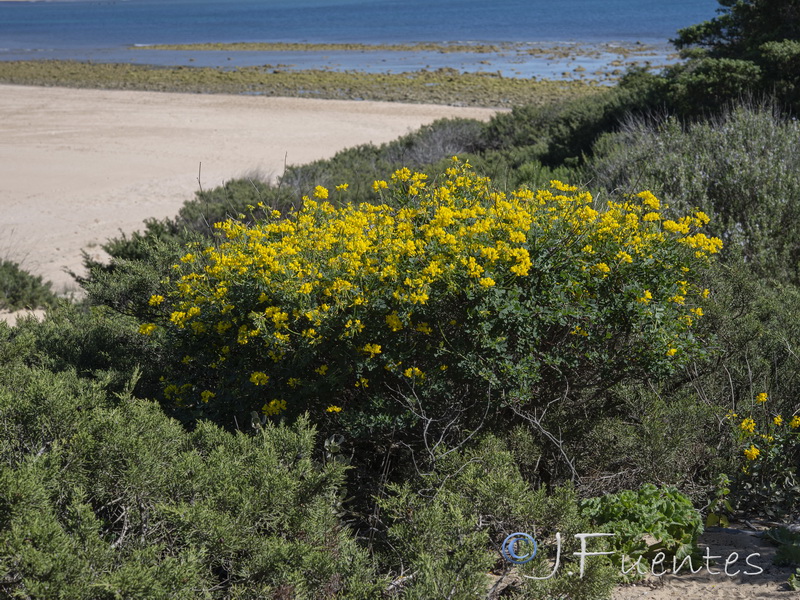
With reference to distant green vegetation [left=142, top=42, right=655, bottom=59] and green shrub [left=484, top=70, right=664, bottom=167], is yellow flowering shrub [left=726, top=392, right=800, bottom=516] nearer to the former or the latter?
green shrub [left=484, top=70, right=664, bottom=167]

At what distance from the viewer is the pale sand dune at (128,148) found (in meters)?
13.8

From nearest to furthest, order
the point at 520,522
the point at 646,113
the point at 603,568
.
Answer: the point at 603,568
the point at 520,522
the point at 646,113

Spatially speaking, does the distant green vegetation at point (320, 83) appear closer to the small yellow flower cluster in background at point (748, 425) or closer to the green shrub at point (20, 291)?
the green shrub at point (20, 291)

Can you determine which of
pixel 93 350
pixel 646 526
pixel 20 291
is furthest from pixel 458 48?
pixel 646 526

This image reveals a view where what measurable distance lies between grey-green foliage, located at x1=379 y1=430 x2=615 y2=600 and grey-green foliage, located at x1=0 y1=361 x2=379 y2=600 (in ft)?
0.72

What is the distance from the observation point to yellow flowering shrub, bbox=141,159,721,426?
3514 mm

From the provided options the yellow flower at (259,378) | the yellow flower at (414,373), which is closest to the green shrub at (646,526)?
the yellow flower at (414,373)

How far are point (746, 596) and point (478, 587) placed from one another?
4.05 feet

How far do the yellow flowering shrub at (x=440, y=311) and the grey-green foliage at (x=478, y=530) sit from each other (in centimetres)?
38

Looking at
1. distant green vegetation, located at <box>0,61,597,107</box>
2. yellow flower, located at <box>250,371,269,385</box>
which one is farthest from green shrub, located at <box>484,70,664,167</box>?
distant green vegetation, located at <box>0,61,597,107</box>

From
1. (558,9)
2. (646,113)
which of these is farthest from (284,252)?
(558,9)

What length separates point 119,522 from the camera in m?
2.98

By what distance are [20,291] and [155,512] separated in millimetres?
7252

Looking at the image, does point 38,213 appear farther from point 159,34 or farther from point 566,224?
point 159,34
